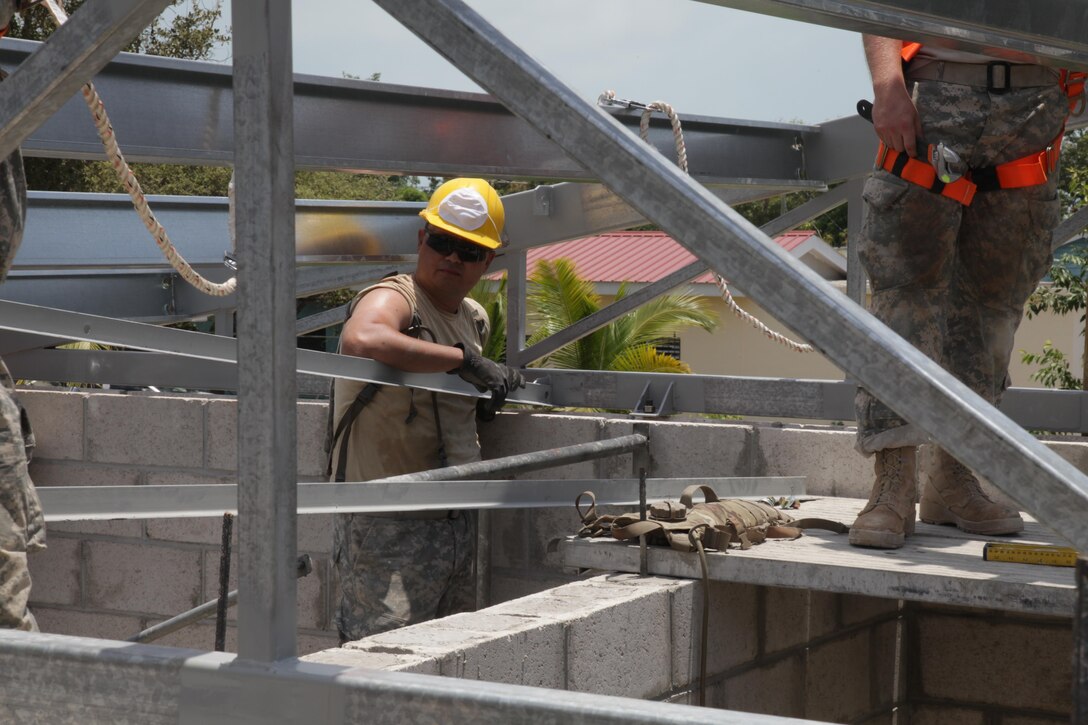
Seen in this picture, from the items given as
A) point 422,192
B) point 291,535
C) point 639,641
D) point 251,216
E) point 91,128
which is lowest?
point 639,641

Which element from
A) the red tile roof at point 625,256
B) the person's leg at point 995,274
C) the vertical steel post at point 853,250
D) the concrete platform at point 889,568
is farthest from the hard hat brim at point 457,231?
the red tile roof at point 625,256

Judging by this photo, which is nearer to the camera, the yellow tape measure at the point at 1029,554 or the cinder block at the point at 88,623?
the yellow tape measure at the point at 1029,554

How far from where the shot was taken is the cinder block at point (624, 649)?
3297 millimetres

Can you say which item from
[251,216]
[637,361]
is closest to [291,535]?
[251,216]

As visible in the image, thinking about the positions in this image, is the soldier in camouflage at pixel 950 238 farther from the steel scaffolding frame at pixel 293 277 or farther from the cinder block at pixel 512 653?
the steel scaffolding frame at pixel 293 277

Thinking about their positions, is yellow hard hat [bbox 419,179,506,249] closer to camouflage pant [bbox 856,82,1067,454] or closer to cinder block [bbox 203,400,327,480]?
cinder block [bbox 203,400,327,480]

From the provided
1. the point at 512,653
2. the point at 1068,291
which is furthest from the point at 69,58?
the point at 1068,291

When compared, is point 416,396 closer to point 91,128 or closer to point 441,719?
point 91,128

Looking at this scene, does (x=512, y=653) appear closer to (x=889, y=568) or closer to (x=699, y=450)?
(x=889, y=568)

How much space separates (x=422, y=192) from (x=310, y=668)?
42393 mm

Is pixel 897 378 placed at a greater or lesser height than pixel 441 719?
greater

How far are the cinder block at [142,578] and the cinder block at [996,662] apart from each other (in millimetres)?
3345

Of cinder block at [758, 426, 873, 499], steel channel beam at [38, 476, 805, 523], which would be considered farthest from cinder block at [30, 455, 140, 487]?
cinder block at [758, 426, 873, 499]

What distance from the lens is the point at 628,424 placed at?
5305mm
